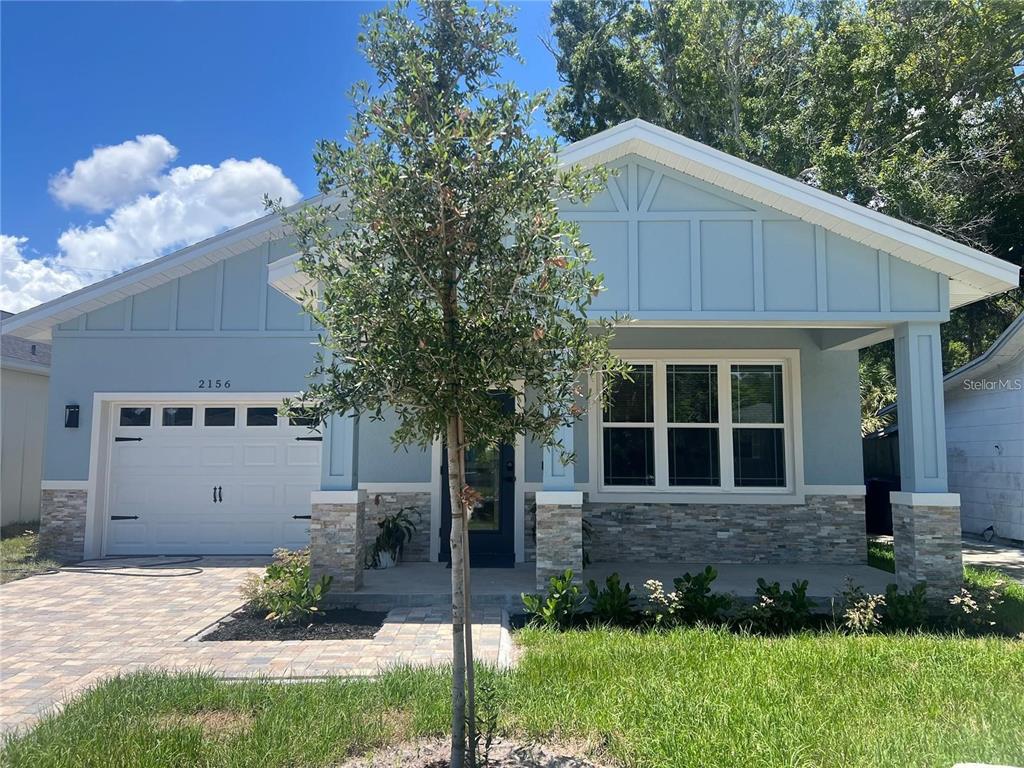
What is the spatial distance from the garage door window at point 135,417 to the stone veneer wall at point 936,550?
34.9 ft

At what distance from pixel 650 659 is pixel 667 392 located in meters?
5.27

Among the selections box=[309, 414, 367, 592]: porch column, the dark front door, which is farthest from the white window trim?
box=[309, 414, 367, 592]: porch column

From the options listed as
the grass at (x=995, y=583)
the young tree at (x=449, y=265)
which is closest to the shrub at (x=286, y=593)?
the young tree at (x=449, y=265)

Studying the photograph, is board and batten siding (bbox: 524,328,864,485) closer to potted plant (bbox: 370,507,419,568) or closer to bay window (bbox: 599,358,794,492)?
bay window (bbox: 599,358,794,492)

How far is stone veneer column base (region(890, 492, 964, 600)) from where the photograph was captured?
287 inches

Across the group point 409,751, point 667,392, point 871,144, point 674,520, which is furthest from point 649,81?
point 409,751

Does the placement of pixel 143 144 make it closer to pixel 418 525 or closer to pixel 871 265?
pixel 418 525

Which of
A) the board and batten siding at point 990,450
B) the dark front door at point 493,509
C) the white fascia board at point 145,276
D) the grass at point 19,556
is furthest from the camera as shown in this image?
the board and batten siding at point 990,450

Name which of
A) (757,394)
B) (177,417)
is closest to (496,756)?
(757,394)

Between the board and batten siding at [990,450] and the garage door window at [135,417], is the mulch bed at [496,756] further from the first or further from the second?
the board and batten siding at [990,450]

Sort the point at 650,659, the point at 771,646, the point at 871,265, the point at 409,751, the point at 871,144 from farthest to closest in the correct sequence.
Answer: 1. the point at 871,144
2. the point at 871,265
3. the point at 771,646
4. the point at 650,659
5. the point at 409,751

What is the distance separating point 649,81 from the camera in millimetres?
19953

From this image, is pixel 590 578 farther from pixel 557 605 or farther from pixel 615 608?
pixel 557 605

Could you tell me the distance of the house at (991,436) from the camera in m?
12.1
